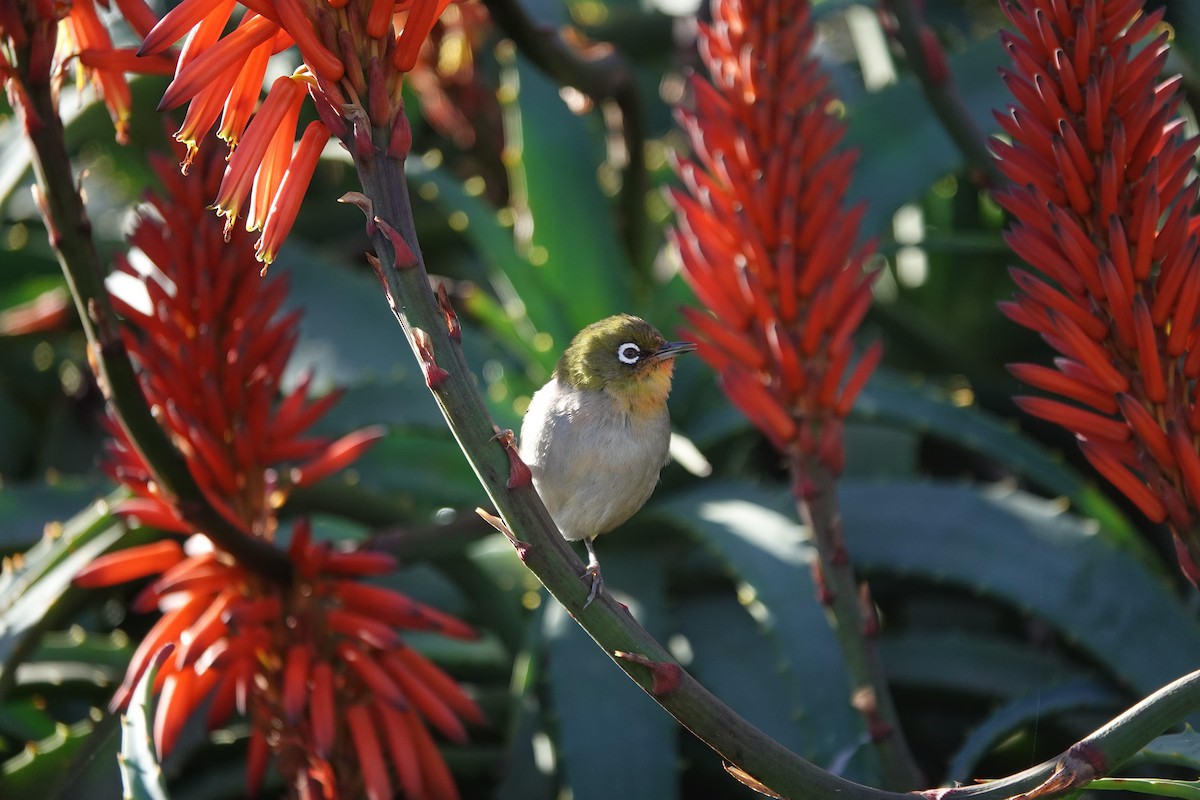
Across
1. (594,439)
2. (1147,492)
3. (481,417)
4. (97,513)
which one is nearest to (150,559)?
(97,513)

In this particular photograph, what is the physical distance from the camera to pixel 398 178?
1.20 m

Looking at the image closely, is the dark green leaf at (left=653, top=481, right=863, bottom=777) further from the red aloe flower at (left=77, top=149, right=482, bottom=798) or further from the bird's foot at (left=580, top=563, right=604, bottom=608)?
the bird's foot at (left=580, top=563, right=604, bottom=608)

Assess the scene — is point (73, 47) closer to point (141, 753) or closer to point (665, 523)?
point (141, 753)

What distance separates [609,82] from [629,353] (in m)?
1.41

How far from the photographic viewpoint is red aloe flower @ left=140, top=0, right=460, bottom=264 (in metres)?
1.16

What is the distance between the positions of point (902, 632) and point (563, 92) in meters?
1.55

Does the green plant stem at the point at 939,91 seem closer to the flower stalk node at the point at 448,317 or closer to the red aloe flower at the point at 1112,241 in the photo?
the red aloe flower at the point at 1112,241

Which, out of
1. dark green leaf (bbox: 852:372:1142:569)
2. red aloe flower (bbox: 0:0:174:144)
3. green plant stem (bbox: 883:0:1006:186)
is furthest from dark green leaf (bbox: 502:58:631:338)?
red aloe flower (bbox: 0:0:174:144)

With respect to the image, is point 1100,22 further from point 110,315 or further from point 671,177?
point 671,177

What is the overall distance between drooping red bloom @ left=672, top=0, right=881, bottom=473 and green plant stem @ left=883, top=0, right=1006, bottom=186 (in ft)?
0.99

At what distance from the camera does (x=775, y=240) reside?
1843 mm

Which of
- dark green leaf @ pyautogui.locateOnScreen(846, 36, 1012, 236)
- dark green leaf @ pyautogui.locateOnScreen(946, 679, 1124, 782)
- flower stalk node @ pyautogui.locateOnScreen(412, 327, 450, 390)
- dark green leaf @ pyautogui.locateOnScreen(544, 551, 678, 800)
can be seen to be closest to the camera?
flower stalk node @ pyautogui.locateOnScreen(412, 327, 450, 390)

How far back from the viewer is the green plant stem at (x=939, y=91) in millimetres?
2131

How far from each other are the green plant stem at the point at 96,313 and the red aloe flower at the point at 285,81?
0.39 m
